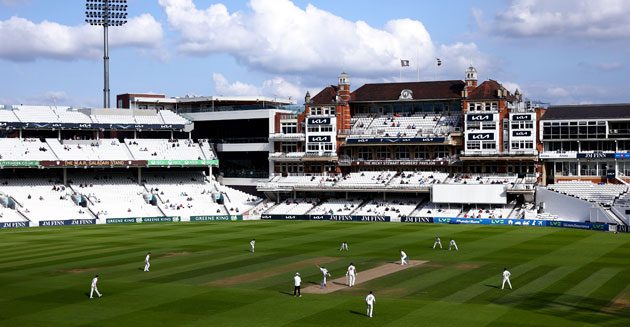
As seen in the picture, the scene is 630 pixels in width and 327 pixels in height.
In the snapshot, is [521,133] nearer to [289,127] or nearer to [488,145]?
[488,145]

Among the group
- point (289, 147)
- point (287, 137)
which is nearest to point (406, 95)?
point (287, 137)

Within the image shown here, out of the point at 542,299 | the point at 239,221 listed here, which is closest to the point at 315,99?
the point at 239,221

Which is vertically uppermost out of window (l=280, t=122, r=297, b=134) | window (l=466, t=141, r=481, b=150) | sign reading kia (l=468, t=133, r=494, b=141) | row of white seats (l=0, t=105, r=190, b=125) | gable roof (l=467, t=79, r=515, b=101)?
gable roof (l=467, t=79, r=515, b=101)

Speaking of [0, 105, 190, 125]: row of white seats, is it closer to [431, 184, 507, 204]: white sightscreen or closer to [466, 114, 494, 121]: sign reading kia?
[431, 184, 507, 204]: white sightscreen

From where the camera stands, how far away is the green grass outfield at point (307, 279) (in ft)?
111

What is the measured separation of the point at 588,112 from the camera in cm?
8688

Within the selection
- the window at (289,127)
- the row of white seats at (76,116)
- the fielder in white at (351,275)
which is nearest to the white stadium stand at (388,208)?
the window at (289,127)

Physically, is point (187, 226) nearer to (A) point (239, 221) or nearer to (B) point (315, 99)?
(A) point (239, 221)

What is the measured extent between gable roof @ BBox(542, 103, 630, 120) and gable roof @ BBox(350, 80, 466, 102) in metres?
11.3

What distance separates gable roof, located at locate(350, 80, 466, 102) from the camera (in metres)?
96.9

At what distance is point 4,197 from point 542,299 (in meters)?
62.5

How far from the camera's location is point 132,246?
61219 mm

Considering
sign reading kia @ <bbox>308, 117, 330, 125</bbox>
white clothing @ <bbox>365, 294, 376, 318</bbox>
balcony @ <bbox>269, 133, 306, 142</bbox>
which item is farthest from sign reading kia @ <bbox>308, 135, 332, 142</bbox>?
white clothing @ <bbox>365, 294, 376, 318</bbox>

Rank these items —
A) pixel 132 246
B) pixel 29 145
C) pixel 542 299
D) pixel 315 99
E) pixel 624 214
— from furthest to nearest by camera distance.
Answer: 1. pixel 315 99
2. pixel 29 145
3. pixel 624 214
4. pixel 132 246
5. pixel 542 299
